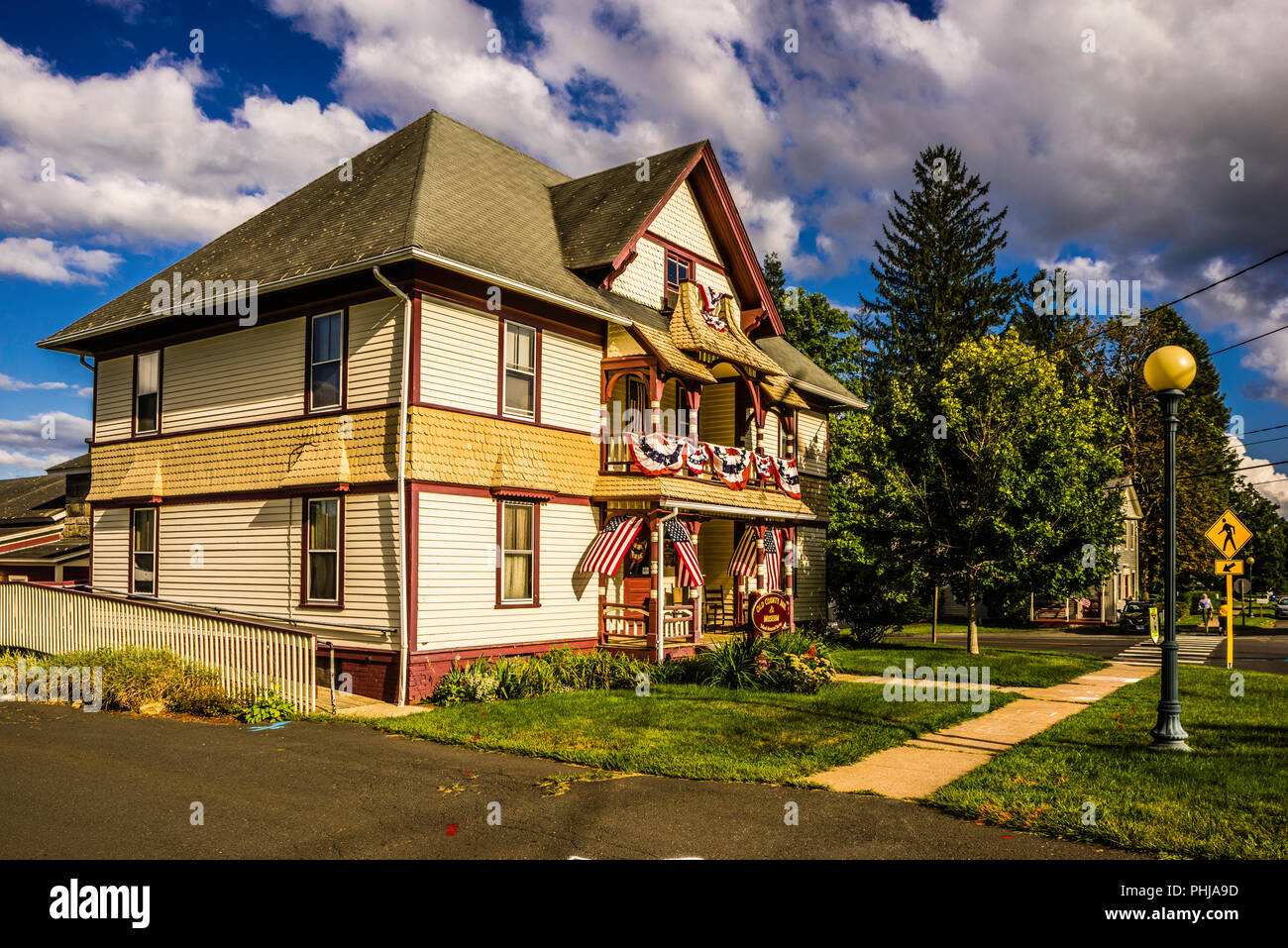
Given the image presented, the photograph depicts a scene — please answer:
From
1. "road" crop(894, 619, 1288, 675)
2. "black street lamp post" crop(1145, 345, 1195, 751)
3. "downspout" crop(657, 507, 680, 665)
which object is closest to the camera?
"black street lamp post" crop(1145, 345, 1195, 751)

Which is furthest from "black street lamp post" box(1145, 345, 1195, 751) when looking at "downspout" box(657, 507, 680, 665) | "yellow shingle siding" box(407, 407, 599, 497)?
"yellow shingle siding" box(407, 407, 599, 497)

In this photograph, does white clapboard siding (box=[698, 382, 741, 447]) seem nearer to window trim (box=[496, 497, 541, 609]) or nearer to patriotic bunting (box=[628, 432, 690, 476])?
patriotic bunting (box=[628, 432, 690, 476])

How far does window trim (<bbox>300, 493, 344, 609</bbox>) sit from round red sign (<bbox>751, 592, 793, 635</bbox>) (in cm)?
732

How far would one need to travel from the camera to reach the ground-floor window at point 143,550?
20.0 metres

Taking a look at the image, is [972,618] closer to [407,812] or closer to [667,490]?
[667,490]

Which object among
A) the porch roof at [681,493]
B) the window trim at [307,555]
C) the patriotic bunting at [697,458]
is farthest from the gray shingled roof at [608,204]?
the window trim at [307,555]

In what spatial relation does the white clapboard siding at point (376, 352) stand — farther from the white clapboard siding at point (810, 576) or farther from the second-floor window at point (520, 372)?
the white clapboard siding at point (810, 576)

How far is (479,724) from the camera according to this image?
12977mm

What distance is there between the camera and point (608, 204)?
21625 millimetres

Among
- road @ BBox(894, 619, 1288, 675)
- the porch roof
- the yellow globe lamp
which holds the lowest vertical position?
road @ BBox(894, 619, 1288, 675)

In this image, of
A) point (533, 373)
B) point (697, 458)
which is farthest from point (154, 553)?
point (697, 458)

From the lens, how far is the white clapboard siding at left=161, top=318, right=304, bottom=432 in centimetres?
1756
